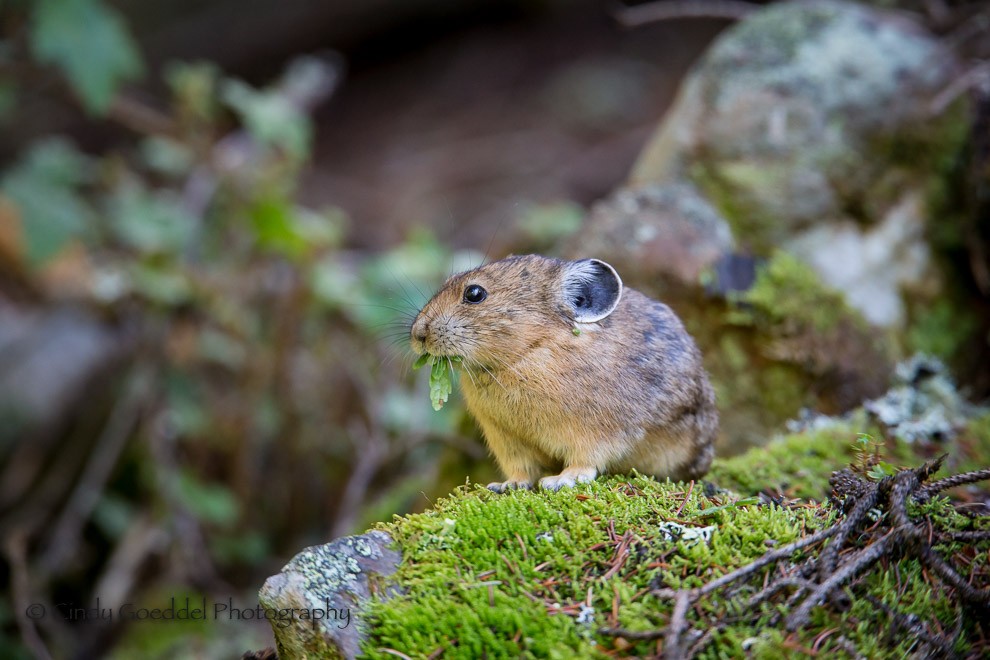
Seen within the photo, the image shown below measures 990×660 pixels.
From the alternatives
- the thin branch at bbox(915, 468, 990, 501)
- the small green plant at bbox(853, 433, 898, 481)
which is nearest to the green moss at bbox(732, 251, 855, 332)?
the small green plant at bbox(853, 433, 898, 481)

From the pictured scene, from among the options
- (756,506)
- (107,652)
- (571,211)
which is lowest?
(107,652)

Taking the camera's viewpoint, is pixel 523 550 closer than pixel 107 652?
Yes

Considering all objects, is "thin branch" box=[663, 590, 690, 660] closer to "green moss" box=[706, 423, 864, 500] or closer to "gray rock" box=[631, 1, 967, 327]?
"green moss" box=[706, 423, 864, 500]

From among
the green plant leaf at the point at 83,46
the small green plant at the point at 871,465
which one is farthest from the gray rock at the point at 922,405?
the green plant leaf at the point at 83,46

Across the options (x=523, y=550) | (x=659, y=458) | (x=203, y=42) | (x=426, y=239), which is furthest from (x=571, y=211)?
(x=203, y=42)

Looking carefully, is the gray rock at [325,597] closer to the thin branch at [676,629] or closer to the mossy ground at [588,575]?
the mossy ground at [588,575]

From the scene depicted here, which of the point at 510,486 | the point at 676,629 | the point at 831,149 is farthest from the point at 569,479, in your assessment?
the point at 831,149

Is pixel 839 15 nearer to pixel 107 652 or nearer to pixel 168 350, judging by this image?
pixel 168 350
